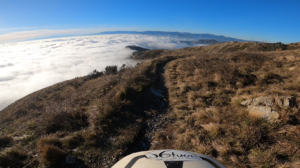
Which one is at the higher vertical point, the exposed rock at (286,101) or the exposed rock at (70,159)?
the exposed rock at (286,101)

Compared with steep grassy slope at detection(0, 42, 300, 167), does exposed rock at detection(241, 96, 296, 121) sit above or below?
above

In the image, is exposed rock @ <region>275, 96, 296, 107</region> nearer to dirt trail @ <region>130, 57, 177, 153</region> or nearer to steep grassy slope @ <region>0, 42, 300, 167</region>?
steep grassy slope @ <region>0, 42, 300, 167</region>

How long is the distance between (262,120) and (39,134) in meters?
7.74

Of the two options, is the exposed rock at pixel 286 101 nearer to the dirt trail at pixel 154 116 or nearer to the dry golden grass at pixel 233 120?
the dry golden grass at pixel 233 120

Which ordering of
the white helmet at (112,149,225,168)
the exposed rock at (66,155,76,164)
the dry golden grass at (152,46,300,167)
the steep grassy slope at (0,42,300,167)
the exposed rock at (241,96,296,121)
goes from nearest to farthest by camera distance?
the white helmet at (112,149,225,168) < the dry golden grass at (152,46,300,167) < the steep grassy slope at (0,42,300,167) < the exposed rock at (66,155,76,164) < the exposed rock at (241,96,296,121)

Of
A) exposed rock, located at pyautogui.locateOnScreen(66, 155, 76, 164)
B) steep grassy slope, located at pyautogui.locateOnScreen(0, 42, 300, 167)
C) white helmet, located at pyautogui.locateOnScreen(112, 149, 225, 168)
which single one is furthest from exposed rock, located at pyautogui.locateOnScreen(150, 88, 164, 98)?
white helmet, located at pyautogui.locateOnScreen(112, 149, 225, 168)

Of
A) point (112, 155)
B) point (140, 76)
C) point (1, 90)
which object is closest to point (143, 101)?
point (140, 76)

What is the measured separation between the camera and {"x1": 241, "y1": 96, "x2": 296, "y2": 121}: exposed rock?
4.36m

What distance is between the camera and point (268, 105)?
473 centimetres

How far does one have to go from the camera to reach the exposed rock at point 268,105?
4.36 meters

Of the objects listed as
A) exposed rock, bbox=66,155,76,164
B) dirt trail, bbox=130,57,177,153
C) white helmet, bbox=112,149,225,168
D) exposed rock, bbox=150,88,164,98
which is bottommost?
exposed rock, bbox=66,155,76,164

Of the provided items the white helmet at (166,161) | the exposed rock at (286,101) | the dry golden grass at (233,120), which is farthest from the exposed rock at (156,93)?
the white helmet at (166,161)

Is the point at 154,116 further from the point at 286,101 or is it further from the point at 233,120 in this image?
the point at 286,101

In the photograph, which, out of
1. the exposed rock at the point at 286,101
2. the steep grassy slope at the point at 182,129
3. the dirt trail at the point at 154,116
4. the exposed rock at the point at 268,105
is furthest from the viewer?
the dirt trail at the point at 154,116
